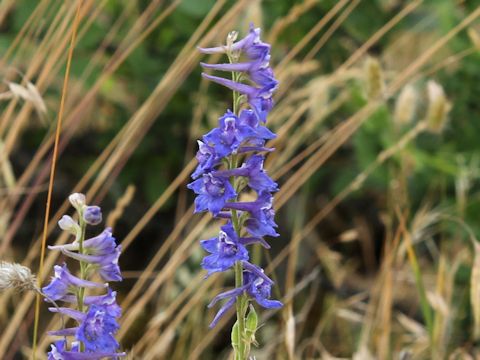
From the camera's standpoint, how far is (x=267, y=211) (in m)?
1.12

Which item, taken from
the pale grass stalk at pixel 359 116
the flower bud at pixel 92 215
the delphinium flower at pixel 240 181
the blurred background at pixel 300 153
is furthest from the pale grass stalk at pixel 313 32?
the flower bud at pixel 92 215

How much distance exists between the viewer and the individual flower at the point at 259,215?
1.08 metres

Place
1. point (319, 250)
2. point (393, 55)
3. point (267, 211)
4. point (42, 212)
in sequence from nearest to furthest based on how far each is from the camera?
point (267, 211), point (319, 250), point (42, 212), point (393, 55)

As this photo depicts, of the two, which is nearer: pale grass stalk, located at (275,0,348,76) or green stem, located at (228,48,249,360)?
green stem, located at (228,48,249,360)

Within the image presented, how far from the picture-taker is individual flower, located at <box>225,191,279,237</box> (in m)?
1.08

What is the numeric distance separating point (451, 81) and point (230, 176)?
2155mm

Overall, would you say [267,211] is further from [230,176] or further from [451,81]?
[451,81]

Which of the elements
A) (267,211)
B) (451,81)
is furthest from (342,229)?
(267,211)

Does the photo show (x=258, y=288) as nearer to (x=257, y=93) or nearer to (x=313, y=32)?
(x=257, y=93)

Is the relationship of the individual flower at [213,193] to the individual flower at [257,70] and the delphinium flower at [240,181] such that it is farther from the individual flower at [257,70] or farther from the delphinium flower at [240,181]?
the individual flower at [257,70]

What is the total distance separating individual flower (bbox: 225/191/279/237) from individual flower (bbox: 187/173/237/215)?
0.02 meters

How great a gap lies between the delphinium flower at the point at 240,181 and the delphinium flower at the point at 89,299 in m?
0.12

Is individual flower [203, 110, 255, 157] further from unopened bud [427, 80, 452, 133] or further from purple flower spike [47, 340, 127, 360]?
unopened bud [427, 80, 452, 133]

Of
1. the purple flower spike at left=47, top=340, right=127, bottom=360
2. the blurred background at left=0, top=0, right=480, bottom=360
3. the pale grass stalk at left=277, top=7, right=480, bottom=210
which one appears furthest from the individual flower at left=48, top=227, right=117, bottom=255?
the blurred background at left=0, top=0, right=480, bottom=360
